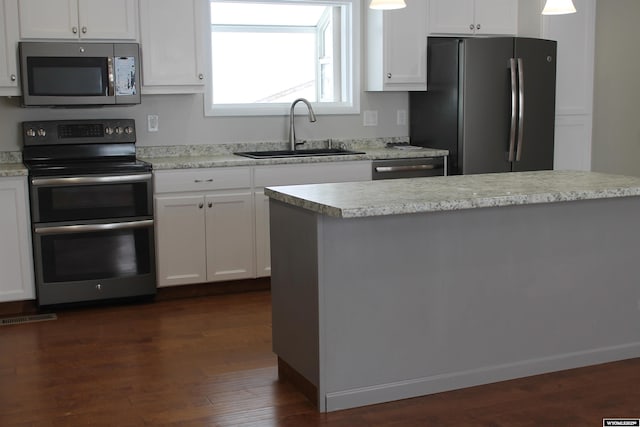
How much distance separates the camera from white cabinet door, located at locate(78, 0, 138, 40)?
4.70 metres

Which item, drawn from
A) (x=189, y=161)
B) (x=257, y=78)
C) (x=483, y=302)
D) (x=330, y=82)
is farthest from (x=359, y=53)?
(x=483, y=302)

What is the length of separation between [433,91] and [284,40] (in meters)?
1.13

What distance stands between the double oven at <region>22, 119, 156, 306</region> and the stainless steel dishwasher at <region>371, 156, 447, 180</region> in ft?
5.03

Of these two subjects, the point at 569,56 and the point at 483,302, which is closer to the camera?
the point at 483,302

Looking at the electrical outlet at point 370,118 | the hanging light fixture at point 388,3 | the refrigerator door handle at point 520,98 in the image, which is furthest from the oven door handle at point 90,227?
the refrigerator door handle at point 520,98

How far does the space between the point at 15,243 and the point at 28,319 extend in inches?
17.2

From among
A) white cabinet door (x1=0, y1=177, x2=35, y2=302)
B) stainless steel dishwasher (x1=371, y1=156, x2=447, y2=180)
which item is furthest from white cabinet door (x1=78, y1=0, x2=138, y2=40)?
stainless steel dishwasher (x1=371, y1=156, x2=447, y2=180)

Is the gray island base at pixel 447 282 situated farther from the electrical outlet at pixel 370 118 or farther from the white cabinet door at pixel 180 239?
the electrical outlet at pixel 370 118

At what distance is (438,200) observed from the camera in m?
3.04

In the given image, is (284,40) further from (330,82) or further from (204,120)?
(204,120)

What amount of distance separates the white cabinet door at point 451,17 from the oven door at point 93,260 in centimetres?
243

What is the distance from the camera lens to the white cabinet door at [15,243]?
14.7 feet

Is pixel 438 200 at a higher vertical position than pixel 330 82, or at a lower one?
lower

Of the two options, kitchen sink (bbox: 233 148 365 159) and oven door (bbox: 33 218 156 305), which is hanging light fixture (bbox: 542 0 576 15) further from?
oven door (bbox: 33 218 156 305)
